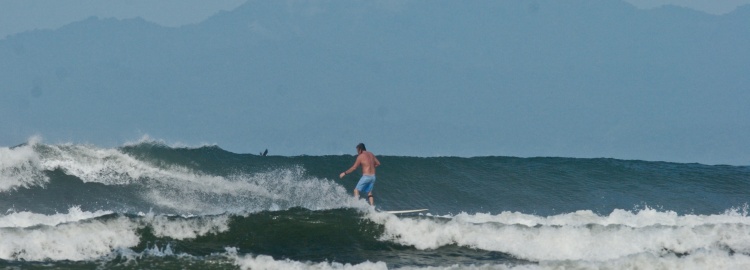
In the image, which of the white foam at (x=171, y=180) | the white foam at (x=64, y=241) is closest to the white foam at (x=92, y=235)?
the white foam at (x=64, y=241)

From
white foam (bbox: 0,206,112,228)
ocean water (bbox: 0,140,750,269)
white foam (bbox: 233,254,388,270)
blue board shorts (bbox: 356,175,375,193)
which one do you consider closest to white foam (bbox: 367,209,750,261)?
ocean water (bbox: 0,140,750,269)

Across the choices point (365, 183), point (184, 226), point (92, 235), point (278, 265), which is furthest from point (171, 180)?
point (278, 265)

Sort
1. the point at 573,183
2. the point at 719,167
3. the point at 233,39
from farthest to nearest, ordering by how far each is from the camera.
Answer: the point at 233,39 → the point at 719,167 → the point at 573,183

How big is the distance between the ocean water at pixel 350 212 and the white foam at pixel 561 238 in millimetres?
26

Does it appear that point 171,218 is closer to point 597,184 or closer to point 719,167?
point 597,184

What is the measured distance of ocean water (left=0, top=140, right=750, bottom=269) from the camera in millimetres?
9938

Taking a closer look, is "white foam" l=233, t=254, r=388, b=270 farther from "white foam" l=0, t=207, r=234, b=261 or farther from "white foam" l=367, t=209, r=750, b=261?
"white foam" l=367, t=209, r=750, b=261

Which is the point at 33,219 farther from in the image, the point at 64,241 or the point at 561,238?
the point at 561,238

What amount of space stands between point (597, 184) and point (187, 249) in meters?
13.4

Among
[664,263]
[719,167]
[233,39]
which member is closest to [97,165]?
[664,263]

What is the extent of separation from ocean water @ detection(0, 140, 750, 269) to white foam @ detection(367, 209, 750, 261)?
0.03 m

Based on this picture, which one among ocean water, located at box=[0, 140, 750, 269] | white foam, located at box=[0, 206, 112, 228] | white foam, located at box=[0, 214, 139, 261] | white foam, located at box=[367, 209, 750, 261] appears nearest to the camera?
white foam, located at box=[0, 214, 139, 261]

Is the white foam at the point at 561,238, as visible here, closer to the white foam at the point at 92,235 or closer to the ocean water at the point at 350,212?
the ocean water at the point at 350,212

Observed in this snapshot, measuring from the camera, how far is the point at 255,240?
37.5 ft
